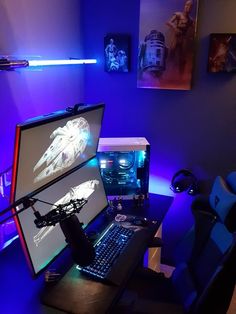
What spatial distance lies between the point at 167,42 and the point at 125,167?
37.2 inches

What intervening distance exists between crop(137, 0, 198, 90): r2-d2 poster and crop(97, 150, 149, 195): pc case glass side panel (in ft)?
1.96

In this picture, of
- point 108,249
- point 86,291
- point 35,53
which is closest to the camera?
point 86,291

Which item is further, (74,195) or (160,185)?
(160,185)

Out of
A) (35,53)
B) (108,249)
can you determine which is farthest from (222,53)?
(108,249)

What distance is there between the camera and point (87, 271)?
1.41 m

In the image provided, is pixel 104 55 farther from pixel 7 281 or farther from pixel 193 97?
pixel 7 281

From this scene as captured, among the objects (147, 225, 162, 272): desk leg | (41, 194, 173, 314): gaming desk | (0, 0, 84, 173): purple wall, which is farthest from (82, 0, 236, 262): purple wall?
(41, 194, 173, 314): gaming desk

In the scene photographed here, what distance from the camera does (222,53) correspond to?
2.10m

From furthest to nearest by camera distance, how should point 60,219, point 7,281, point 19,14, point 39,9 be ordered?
point 39,9, point 19,14, point 7,281, point 60,219

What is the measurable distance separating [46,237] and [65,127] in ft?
1.70

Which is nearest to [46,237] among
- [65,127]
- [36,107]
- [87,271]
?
[87,271]

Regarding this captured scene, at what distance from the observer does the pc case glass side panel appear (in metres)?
2.10

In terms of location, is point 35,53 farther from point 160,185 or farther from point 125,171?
point 160,185

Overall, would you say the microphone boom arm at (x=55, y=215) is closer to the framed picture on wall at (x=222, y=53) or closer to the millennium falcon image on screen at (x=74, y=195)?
the millennium falcon image on screen at (x=74, y=195)
